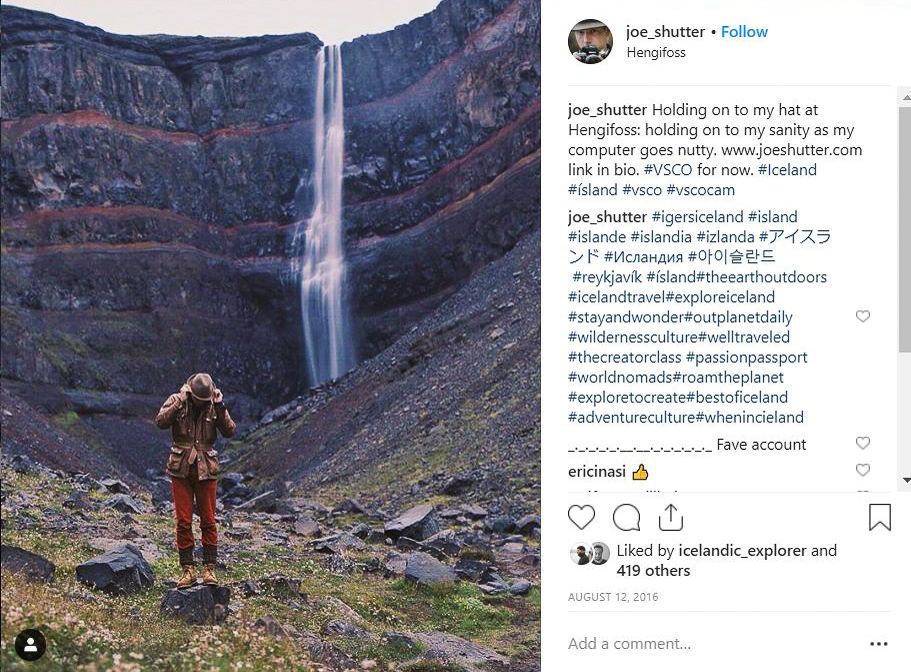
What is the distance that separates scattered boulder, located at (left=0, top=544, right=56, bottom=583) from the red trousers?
1588 millimetres

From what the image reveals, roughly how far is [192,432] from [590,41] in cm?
580

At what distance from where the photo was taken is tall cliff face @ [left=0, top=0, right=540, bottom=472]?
224ft

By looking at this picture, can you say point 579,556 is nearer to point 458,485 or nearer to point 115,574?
point 115,574

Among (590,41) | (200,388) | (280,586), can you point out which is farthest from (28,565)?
(590,41)

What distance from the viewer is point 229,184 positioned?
263 ft

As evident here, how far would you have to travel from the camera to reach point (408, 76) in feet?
249

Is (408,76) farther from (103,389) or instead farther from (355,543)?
(355,543)

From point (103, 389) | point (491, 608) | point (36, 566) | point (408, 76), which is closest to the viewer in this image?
point (36, 566)

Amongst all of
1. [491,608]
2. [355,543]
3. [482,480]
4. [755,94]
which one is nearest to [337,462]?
[482,480]

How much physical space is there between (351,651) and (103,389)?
57551mm

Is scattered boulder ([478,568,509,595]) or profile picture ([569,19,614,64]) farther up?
profile picture ([569,19,614,64])

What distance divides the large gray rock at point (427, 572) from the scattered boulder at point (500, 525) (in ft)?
22.4

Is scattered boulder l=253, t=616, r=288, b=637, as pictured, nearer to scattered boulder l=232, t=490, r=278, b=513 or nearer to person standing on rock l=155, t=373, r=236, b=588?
person standing on rock l=155, t=373, r=236, b=588

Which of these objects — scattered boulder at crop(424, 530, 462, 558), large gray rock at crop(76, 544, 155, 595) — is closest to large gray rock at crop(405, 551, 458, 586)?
scattered boulder at crop(424, 530, 462, 558)
